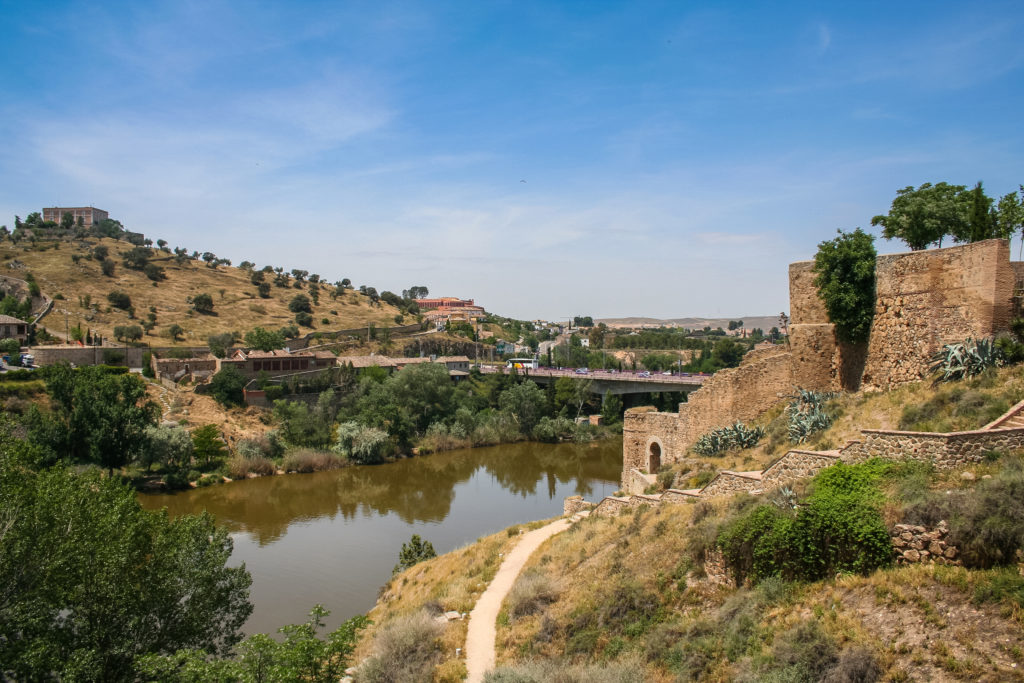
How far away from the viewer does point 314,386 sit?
146 feet

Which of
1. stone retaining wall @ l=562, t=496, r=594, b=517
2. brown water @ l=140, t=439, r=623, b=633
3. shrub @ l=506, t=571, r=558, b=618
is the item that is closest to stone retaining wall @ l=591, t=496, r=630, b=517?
shrub @ l=506, t=571, r=558, b=618

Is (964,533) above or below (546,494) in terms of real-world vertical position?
above

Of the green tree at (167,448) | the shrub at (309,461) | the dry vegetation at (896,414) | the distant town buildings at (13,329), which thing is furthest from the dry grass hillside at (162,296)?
the dry vegetation at (896,414)

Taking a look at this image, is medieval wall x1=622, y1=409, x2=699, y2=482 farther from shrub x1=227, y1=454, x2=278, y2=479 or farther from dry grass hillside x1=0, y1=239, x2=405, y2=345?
dry grass hillside x1=0, y1=239, x2=405, y2=345

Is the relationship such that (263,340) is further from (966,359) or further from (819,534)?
(819,534)

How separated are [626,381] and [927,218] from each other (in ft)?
105

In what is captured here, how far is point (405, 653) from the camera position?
34.0 feet

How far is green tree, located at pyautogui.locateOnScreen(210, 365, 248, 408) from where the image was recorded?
1576 inches

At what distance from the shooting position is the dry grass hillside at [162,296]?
5806 centimetres

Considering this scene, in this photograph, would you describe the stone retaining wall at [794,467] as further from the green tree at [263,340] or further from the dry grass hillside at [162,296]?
the dry grass hillside at [162,296]

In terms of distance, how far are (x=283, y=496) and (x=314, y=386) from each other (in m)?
14.9

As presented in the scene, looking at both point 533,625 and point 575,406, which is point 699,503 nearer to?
point 533,625

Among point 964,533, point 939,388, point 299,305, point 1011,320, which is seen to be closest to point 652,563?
point 964,533

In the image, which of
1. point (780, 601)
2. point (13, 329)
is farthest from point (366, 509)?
point (13, 329)
